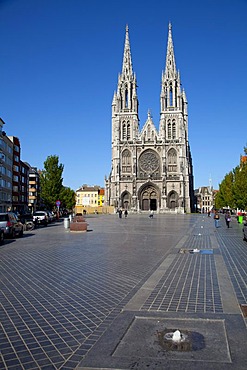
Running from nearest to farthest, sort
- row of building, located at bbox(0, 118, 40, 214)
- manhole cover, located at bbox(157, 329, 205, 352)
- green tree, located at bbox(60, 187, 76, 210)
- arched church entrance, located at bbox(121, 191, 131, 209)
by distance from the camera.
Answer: manhole cover, located at bbox(157, 329, 205, 352)
row of building, located at bbox(0, 118, 40, 214)
green tree, located at bbox(60, 187, 76, 210)
arched church entrance, located at bbox(121, 191, 131, 209)

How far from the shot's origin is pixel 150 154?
85625 mm

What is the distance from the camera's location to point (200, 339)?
15.5 feet

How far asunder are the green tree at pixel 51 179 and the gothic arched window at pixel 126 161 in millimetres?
31932

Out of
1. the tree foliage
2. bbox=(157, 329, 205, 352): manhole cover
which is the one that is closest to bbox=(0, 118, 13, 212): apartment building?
the tree foliage

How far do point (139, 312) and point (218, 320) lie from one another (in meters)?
1.31

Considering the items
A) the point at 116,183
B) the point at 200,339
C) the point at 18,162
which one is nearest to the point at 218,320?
the point at 200,339

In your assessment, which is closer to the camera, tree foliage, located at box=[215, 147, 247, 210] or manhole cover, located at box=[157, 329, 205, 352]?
manhole cover, located at box=[157, 329, 205, 352]

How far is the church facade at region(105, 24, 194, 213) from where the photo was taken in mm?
82750

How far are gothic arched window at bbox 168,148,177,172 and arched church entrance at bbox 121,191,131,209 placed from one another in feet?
38.8

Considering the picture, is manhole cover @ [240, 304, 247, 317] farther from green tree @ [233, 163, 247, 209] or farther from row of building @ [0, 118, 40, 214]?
row of building @ [0, 118, 40, 214]

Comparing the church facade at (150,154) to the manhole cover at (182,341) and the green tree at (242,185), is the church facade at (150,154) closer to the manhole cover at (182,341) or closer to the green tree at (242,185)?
the green tree at (242,185)

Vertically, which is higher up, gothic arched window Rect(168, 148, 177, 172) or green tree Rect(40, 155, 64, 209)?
gothic arched window Rect(168, 148, 177, 172)

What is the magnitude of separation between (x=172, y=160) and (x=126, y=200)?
1484 centimetres

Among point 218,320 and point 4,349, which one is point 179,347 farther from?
point 4,349
